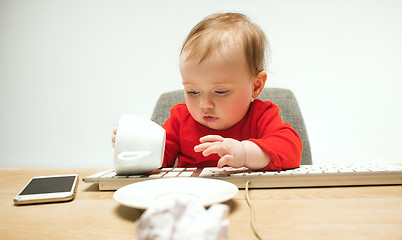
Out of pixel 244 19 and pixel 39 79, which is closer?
pixel 244 19

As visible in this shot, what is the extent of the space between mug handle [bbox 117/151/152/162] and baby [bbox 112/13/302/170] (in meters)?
0.13

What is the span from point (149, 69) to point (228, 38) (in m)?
1.08

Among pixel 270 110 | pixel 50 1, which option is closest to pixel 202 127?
pixel 270 110

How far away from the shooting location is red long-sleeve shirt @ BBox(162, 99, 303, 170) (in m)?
0.66

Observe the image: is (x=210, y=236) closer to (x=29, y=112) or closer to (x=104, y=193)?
(x=104, y=193)

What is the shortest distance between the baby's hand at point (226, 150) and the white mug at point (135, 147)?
0.11m

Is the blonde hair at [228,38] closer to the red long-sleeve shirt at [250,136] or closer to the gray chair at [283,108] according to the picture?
the red long-sleeve shirt at [250,136]

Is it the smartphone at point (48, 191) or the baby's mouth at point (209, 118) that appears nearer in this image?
the smartphone at point (48, 191)

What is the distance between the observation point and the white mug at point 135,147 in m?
0.60

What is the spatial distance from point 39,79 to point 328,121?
1.83 metres

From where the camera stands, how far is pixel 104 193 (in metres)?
0.55

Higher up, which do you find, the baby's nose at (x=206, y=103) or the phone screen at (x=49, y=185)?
the baby's nose at (x=206, y=103)

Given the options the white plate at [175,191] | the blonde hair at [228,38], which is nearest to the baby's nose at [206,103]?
the blonde hair at [228,38]

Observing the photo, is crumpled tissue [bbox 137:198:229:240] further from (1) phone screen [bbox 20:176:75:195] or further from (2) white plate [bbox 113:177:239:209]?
(1) phone screen [bbox 20:176:75:195]
